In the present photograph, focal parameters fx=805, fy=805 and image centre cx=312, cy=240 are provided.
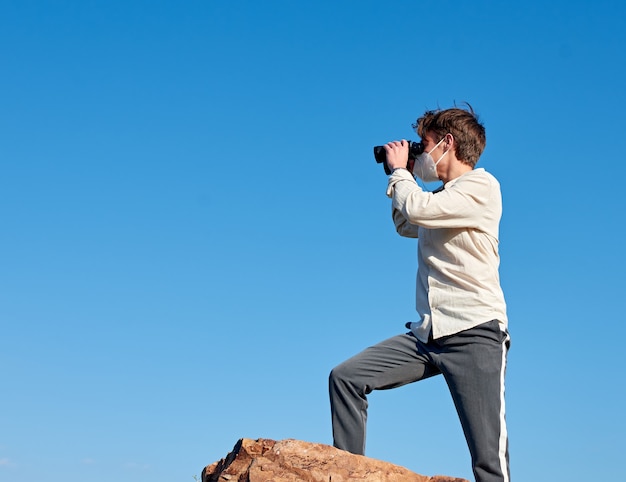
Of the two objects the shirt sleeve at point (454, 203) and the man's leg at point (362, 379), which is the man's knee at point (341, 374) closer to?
the man's leg at point (362, 379)

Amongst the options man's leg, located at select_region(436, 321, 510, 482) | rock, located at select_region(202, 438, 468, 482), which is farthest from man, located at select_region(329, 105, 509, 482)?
rock, located at select_region(202, 438, 468, 482)

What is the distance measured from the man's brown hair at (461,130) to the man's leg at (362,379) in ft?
4.67

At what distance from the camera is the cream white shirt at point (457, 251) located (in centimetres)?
530

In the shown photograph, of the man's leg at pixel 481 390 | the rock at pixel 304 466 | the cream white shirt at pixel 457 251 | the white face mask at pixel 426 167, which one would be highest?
the white face mask at pixel 426 167

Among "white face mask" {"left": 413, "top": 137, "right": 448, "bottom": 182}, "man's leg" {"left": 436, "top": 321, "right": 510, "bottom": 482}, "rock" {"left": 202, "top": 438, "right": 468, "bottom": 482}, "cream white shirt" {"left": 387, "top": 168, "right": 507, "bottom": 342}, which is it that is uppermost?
"white face mask" {"left": 413, "top": 137, "right": 448, "bottom": 182}

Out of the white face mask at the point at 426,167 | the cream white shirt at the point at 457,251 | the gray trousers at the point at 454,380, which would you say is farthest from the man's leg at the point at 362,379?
the white face mask at the point at 426,167

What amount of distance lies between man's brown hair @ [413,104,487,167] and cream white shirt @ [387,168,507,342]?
233mm

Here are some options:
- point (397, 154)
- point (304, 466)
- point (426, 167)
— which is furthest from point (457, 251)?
point (304, 466)

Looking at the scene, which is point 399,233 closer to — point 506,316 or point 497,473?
point 506,316

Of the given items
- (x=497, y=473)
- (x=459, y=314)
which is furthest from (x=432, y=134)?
(x=497, y=473)

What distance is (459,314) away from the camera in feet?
17.3

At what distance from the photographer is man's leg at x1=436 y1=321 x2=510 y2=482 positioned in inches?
198

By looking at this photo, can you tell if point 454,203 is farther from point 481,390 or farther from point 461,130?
point 481,390

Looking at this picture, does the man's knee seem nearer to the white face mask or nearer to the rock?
the rock
